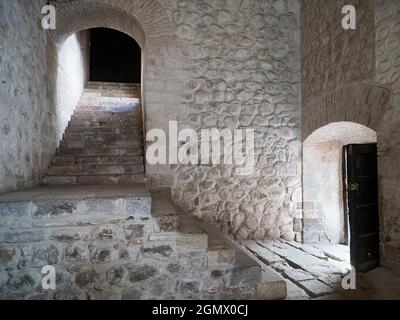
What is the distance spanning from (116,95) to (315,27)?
4.73 m

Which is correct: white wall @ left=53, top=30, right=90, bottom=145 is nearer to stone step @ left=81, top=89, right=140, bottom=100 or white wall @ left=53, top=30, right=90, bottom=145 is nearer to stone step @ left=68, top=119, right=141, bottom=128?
stone step @ left=68, top=119, right=141, bottom=128

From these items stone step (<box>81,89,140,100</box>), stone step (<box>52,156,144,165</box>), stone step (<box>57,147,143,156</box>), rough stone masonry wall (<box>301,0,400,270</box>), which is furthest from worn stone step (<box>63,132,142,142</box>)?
rough stone masonry wall (<box>301,0,400,270</box>)

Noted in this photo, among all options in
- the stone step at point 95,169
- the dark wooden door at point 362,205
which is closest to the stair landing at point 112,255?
the dark wooden door at point 362,205

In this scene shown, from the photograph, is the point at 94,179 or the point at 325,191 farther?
the point at 325,191

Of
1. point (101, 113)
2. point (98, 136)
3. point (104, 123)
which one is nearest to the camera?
point (98, 136)

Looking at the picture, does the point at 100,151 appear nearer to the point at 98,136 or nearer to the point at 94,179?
the point at 98,136

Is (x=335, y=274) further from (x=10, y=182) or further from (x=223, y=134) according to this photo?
(x=10, y=182)

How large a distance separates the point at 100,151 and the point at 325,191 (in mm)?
3722

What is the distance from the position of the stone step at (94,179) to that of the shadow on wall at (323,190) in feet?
8.62

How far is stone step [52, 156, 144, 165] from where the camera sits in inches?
156

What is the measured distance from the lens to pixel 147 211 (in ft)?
7.21

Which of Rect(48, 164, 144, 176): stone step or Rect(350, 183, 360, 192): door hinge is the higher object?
Rect(48, 164, 144, 176): stone step

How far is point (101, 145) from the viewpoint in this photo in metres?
4.38

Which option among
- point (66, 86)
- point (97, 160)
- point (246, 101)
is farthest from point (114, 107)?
point (246, 101)
